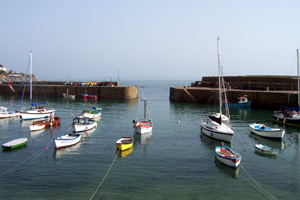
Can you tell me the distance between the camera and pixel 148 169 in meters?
23.5

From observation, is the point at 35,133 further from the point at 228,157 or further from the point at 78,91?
the point at 78,91

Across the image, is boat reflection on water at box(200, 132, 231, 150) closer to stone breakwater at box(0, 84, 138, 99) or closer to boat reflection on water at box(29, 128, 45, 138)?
boat reflection on water at box(29, 128, 45, 138)

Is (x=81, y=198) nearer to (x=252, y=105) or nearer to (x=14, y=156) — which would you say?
(x=14, y=156)

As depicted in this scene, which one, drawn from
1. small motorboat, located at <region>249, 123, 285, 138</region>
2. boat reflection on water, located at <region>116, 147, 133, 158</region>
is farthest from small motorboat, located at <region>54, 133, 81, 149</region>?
small motorboat, located at <region>249, 123, 285, 138</region>

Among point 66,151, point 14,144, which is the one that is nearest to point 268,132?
point 66,151

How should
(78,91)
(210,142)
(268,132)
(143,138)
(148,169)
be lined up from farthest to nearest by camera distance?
(78,91) < (268,132) < (143,138) < (210,142) < (148,169)

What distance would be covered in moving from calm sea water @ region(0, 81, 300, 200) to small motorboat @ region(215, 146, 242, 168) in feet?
1.71

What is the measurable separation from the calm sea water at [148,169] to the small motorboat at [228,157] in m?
0.52

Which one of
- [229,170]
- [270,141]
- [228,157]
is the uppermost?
[228,157]

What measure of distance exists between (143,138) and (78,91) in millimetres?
60890

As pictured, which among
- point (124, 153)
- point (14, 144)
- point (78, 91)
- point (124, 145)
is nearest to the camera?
point (124, 153)

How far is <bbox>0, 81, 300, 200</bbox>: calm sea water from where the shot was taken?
1920 centimetres

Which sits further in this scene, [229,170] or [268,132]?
[268,132]

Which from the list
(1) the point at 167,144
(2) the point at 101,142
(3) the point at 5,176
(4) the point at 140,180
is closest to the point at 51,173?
(3) the point at 5,176
